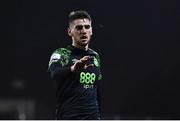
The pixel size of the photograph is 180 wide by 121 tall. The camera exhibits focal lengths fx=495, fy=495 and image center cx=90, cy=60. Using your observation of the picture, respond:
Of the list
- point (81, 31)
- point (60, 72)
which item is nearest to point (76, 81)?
point (60, 72)

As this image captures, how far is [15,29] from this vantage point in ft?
16.5

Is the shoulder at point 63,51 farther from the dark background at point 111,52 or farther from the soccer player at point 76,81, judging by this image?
→ the dark background at point 111,52

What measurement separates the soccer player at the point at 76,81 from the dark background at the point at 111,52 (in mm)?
2084

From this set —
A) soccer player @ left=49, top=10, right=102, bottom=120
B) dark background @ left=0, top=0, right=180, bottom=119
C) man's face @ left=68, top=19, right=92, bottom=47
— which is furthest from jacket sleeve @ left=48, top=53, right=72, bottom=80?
dark background @ left=0, top=0, right=180, bottom=119

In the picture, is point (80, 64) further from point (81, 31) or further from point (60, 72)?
point (81, 31)

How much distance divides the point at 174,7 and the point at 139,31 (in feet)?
1.46

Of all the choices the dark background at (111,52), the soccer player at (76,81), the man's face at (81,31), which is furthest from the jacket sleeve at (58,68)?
the dark background at (111,52)

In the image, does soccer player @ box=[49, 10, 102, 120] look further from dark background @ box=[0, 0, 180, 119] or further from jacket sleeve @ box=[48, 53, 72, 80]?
dark background @ box=[0, 0, 180, 119]

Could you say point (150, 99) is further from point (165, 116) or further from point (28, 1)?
point (28, 1)

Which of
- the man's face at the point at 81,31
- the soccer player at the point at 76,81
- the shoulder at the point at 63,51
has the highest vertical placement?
the man's face at the point at 81,31

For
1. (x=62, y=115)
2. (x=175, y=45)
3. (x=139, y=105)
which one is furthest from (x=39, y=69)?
(x=62, y=115)

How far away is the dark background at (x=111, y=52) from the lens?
4.99 metres

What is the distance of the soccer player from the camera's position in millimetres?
2799

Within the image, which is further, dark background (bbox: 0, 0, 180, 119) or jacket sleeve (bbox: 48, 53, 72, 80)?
dark background (bbox: 0, 0, 180, 119)
